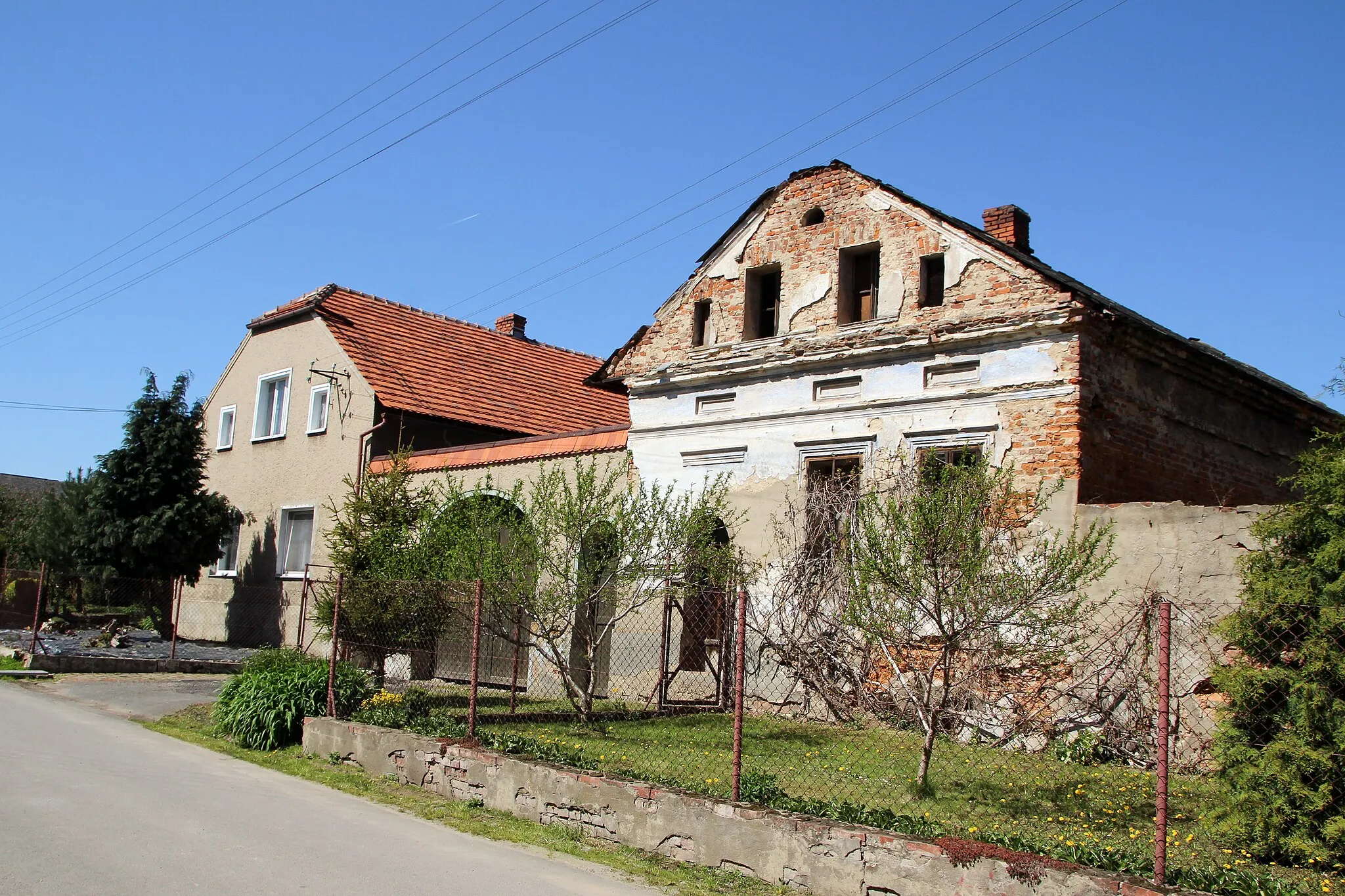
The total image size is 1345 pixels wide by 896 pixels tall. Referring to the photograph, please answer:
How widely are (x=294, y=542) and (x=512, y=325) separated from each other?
8553mm

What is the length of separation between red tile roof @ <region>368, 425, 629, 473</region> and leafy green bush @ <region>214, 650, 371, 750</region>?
4.65 m

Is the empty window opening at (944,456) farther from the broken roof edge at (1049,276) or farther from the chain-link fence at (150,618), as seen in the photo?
the chain-link fence at (150,618)

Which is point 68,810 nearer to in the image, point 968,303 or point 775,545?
point 775,545

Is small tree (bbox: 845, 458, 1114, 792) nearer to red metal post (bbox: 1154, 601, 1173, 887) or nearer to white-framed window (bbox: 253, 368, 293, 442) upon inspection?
red metal post (bbox: 1154, 601, 1173, 887)

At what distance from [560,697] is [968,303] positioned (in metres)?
8.02

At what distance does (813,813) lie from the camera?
6.99 meters

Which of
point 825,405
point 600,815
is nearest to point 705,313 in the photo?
point 825,405

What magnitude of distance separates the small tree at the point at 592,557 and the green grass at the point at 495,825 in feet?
8.49

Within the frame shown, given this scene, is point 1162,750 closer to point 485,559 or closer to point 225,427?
point 485,559

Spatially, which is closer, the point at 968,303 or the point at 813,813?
the point at 813,813

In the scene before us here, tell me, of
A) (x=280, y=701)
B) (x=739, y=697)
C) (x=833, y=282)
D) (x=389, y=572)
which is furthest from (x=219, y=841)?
(x=833, y=282)

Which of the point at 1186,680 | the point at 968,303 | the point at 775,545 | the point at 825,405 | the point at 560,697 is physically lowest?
the point at 560,697

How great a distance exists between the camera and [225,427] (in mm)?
26016

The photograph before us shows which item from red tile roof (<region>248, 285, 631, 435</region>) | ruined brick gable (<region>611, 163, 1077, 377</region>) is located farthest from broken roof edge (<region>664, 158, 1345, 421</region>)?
red tile roof (<region>248, 285, 631, 435</region>)
